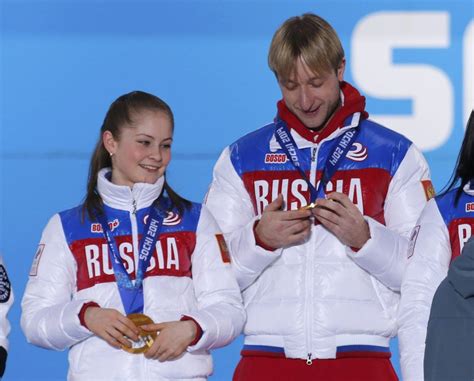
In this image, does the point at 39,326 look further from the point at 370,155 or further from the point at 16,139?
the point at 16,139

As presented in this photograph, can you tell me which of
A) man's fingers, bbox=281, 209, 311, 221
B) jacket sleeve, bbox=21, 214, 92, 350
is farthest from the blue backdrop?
man's fingers, bbox=281, 209, 311, 221

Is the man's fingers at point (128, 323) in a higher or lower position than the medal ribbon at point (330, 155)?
lower

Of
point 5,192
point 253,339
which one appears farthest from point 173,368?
point 5,192

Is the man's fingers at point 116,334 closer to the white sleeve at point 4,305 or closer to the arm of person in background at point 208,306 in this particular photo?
the arm of person in background at point 208,306

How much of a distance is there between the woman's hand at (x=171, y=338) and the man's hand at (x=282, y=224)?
1.05ft

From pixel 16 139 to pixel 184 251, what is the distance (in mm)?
1971

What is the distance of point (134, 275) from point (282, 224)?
16.1 inches

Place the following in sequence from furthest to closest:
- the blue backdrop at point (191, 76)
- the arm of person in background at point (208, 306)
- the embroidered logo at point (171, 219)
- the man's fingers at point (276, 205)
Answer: the blue backdrop at point (191, 76), the embroidered logo at point (171, 219), the man's fingers at point (276, 205), the arm of person in background at point (208, 306)

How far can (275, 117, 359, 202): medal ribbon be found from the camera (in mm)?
3539

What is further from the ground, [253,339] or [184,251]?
[184,251]

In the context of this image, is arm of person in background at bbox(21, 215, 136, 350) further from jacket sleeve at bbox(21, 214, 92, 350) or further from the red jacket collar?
the red jacket collar

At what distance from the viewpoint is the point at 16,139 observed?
17.3ft

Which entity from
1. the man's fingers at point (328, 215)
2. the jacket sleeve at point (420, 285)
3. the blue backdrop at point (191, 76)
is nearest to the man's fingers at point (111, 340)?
the man's fingers at point (328, 215)

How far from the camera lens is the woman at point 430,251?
3223 mm
